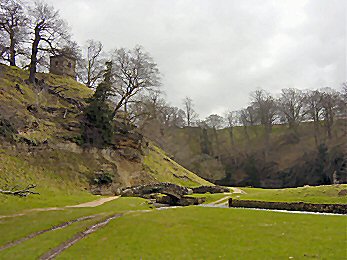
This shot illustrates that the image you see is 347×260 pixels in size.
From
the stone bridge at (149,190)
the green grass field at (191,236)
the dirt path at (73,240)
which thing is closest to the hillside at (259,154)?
the stone bridge at (149,190)

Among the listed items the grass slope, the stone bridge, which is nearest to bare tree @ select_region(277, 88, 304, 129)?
the grass slope

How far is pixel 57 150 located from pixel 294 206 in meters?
31.0

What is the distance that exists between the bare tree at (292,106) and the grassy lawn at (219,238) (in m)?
69.0

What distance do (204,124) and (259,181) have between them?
27948mm

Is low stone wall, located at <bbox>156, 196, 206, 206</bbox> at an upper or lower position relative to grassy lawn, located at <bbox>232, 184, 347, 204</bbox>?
lower

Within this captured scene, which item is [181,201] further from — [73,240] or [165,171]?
[73,240]

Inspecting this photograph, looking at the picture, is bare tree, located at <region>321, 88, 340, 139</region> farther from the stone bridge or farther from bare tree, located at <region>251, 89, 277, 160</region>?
the stone bridge

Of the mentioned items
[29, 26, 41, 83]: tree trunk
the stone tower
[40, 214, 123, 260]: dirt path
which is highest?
the stone tower

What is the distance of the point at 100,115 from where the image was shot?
49.9m

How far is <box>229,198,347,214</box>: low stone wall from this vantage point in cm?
2553

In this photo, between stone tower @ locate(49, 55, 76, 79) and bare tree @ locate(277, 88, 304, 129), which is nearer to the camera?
stone tower @ locate(49, 55, 76, 79)

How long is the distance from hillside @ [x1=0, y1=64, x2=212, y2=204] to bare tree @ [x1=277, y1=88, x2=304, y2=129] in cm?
4088

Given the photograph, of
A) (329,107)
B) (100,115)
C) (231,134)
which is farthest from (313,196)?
(231,134)

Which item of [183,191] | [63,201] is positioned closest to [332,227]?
[63,201]
